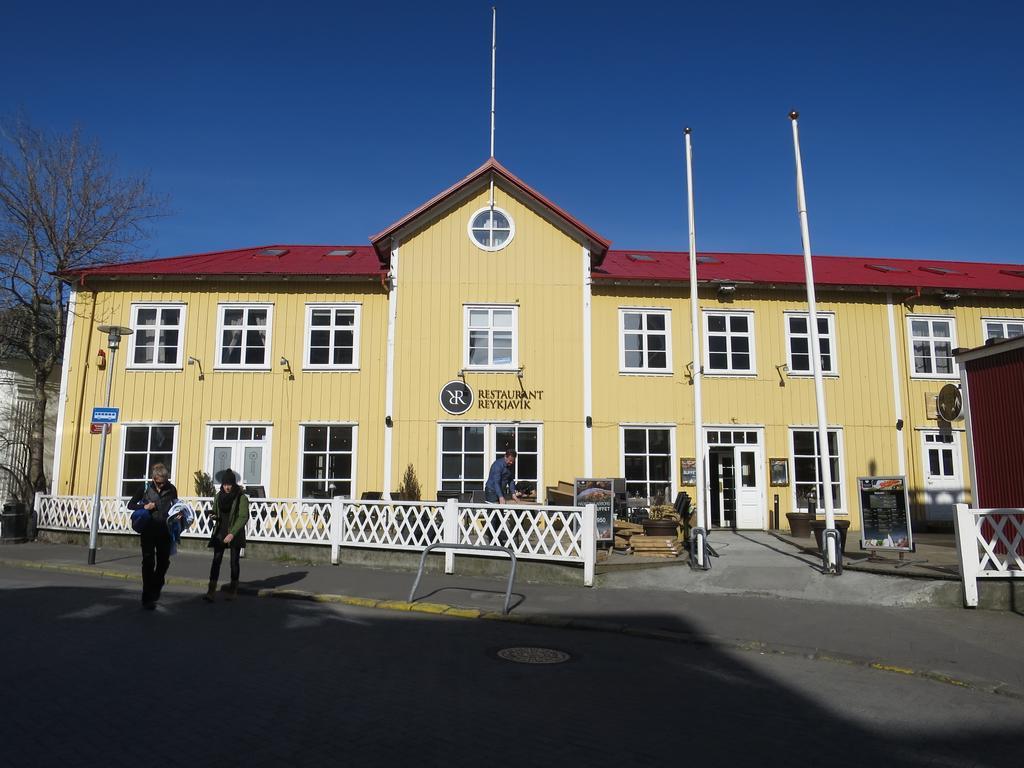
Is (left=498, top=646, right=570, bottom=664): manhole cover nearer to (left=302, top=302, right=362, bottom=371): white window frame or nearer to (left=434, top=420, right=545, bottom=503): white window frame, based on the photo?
(left=434, top=420, right=545, bottom=503): white window frame

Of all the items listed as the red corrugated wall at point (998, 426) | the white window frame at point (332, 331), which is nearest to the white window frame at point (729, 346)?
the red corrugated wall at point (998, 426)

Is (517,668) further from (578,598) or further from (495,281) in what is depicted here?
(495,281)

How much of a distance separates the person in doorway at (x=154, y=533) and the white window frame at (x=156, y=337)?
33.8 feet

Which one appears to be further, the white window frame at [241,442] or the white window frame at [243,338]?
the white window frame at [243,338]


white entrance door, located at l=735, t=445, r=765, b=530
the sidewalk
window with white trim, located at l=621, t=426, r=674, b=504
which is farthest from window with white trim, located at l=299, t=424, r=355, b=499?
white entrance door, located at l=735, t=445, r=765, b=530

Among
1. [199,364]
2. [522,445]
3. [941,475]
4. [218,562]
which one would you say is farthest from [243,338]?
[941,475]

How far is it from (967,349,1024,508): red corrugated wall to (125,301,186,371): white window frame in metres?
18.0

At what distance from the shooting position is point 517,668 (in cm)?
697

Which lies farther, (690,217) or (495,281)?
(495,281)

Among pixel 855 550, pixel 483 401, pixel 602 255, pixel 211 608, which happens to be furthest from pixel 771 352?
pixel 211 608

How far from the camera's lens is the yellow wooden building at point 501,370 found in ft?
62.0

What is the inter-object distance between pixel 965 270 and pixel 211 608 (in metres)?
23.9

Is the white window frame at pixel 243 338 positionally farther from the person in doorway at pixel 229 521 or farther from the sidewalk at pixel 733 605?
the person in doorway at pixel 229 521

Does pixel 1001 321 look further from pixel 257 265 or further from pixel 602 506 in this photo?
pixel 257 265
